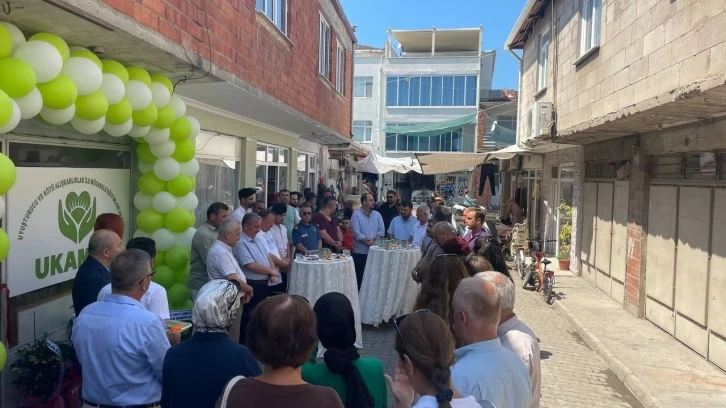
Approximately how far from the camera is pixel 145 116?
4.34m

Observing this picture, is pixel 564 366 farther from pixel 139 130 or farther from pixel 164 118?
pixel 139 130

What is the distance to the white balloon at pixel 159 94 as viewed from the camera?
452 centimetres

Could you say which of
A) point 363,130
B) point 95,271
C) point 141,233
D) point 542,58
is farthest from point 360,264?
point 363,130

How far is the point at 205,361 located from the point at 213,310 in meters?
0.23

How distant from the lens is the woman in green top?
230 centimetres

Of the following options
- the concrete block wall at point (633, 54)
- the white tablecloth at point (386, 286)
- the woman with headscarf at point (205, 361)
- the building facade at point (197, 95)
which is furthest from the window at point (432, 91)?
the woman with headscarf at point (205, 361)

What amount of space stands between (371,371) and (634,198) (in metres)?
7.30

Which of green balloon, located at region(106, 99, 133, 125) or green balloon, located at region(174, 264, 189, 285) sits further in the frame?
green balloon, located at region(174, 264, 189, 285)

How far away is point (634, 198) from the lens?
823cm

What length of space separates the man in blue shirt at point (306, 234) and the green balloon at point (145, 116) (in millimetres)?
3297

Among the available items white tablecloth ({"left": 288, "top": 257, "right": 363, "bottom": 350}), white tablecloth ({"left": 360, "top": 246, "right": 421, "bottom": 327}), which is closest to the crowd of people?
white tablecloth ({"left": 288, "top": 257, "right": 363, "bottom": 350})

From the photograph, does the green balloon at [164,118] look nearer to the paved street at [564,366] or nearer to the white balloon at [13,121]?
the white balloon at [13,121]

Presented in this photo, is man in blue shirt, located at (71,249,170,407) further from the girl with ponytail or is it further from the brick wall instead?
the brick wall

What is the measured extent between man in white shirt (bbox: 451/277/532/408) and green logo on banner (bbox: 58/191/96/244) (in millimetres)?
3792
